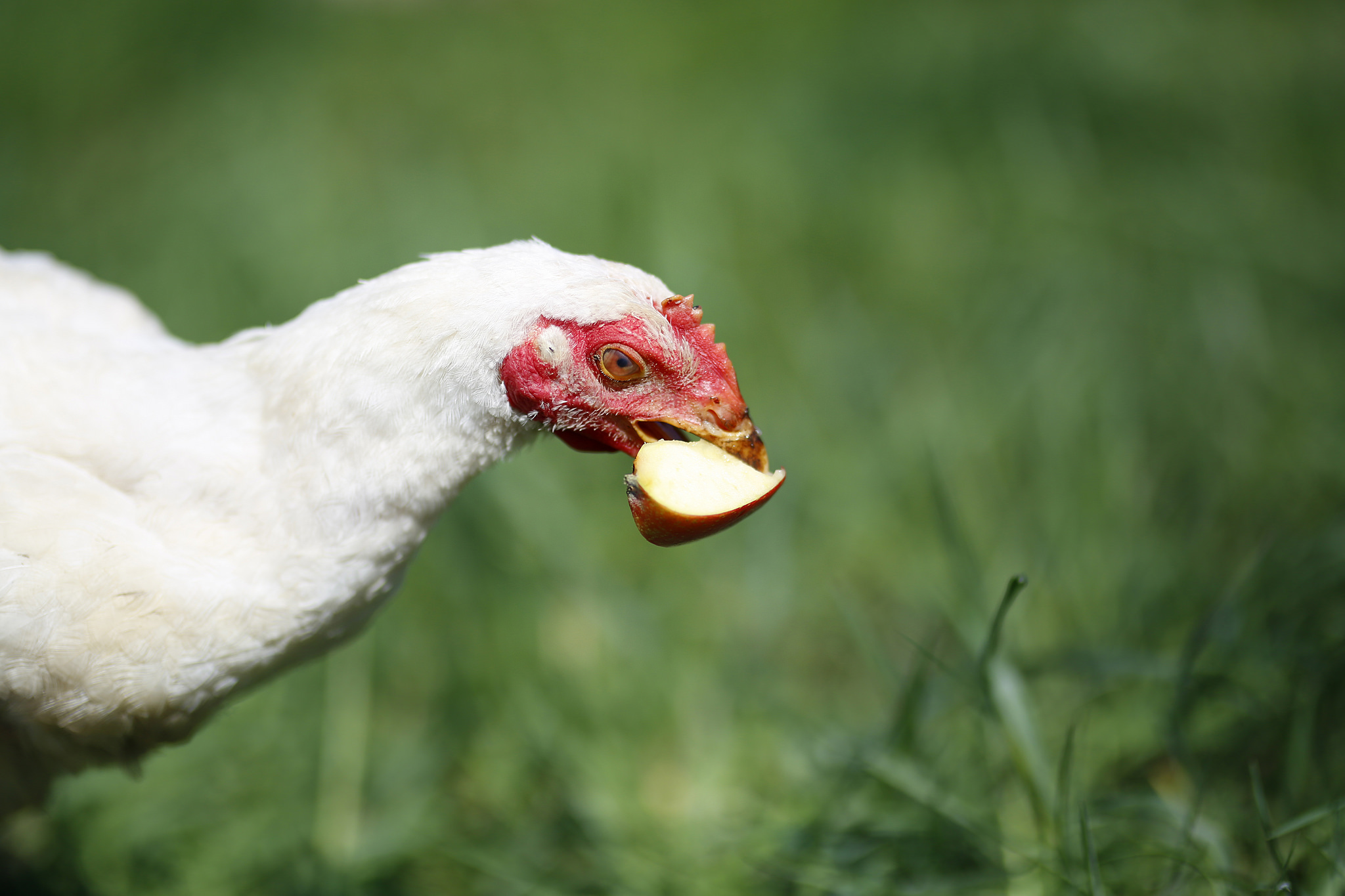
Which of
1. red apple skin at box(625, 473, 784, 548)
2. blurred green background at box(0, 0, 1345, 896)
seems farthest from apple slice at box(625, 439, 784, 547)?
blurred green background at box(0, 0, 1345, 896)

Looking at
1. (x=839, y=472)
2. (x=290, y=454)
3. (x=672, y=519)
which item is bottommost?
(x=672, y=519)

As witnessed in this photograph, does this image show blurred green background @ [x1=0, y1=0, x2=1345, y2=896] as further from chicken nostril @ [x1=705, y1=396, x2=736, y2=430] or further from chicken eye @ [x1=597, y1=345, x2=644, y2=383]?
chicken eye @ [x1=597, y1=345, x2=644, y2=383]

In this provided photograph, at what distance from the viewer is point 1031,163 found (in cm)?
332

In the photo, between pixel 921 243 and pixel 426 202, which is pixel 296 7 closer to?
pixel 426 202

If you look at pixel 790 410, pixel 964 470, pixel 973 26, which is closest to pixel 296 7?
pixel 973 26

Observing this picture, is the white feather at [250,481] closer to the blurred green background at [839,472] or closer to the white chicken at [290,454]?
the white chicken at [290,454]

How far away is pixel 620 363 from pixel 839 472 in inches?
61.7

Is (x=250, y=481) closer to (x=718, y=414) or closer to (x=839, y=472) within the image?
(x=718, y=414)

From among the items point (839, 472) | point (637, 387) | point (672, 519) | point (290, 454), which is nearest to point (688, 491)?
point (672, 519)

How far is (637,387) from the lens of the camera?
104cm

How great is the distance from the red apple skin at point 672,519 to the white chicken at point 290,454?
0.09 m

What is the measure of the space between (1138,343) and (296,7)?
15.6 feet

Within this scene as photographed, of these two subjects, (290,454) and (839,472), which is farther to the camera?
(839,472)

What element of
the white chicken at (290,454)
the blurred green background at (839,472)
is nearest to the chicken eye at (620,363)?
the white chicken at (290,454)
